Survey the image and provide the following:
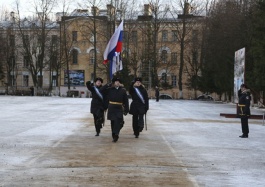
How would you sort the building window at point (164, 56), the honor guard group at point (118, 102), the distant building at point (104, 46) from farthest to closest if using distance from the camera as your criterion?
the building window at point (164, 56) < the distant building at point (104, 46) < the honor guard group at point (118, 102)

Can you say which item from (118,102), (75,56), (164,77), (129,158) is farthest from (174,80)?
(129,158)

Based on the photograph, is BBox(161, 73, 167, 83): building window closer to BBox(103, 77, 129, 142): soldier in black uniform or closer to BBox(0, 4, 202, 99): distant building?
BBox(0, 4, 202, 99): distant building

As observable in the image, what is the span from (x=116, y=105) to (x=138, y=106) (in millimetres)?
1265

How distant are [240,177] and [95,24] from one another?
6703 cm

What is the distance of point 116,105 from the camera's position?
1483cm

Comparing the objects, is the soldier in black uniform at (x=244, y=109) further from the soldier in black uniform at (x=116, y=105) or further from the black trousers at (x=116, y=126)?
the black trousers at (x=116, y=126)

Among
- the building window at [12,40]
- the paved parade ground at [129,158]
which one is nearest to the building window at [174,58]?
the building window at [12,40]

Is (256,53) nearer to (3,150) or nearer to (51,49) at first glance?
(3,150)

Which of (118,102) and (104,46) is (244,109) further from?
(104,46)

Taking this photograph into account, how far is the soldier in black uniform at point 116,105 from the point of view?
47.8 feet

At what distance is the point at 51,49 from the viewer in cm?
7956

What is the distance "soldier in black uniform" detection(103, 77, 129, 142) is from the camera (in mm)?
14555

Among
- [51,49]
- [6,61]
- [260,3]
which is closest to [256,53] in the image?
[260,3]

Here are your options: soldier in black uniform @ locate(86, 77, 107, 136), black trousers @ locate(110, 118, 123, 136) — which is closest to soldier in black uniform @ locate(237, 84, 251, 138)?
black trousers @ locate(110, 118, 123, 136)
